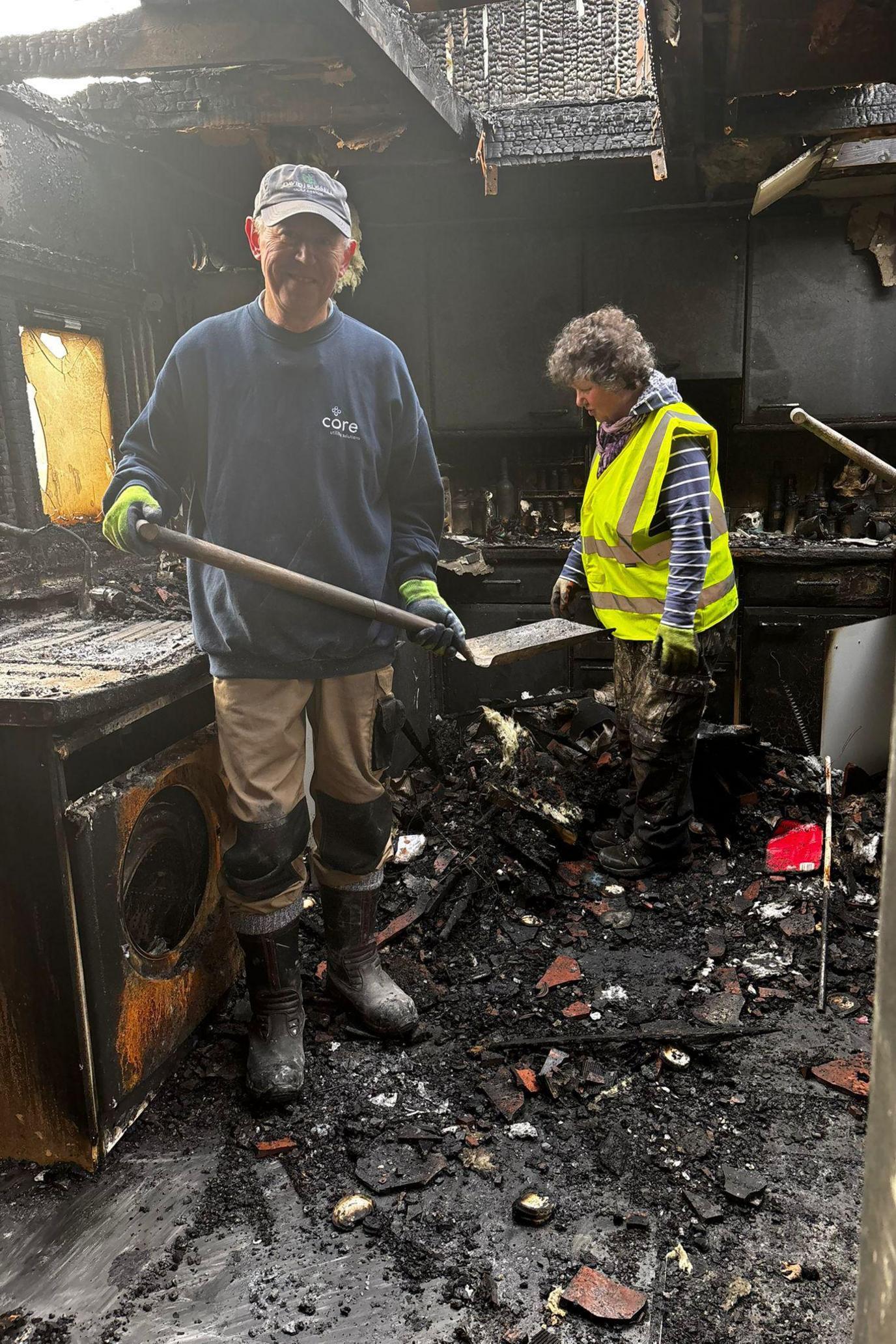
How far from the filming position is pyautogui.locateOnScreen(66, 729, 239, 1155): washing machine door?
181cm

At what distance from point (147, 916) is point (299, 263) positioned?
1563mm

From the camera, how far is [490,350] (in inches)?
205

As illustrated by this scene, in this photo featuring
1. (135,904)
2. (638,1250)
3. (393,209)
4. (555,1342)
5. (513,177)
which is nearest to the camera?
(555,1342)

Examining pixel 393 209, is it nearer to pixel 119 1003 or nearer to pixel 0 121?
pixel 0 121

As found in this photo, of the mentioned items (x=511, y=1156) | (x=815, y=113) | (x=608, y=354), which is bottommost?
(x=511, y=1156)

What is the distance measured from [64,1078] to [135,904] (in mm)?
377

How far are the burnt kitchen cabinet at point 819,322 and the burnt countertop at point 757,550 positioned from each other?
0.81 m

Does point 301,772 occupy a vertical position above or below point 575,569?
below

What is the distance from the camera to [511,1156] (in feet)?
6.40

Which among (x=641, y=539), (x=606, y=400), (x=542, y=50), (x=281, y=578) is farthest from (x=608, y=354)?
(x=542, y=50)

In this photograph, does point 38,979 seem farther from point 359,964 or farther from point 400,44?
point 400,44

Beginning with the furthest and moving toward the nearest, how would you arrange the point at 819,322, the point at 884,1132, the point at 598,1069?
→ the point at 819,322
the point at 598,1069
the point at 884,1132

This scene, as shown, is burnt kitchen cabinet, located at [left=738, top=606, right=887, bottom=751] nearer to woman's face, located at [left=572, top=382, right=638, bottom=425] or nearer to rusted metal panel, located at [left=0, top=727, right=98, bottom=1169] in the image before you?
woman's face, located at [left=572, top=382, right=638, bottom=425]

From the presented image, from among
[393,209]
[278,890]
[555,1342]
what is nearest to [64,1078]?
[278,890]
